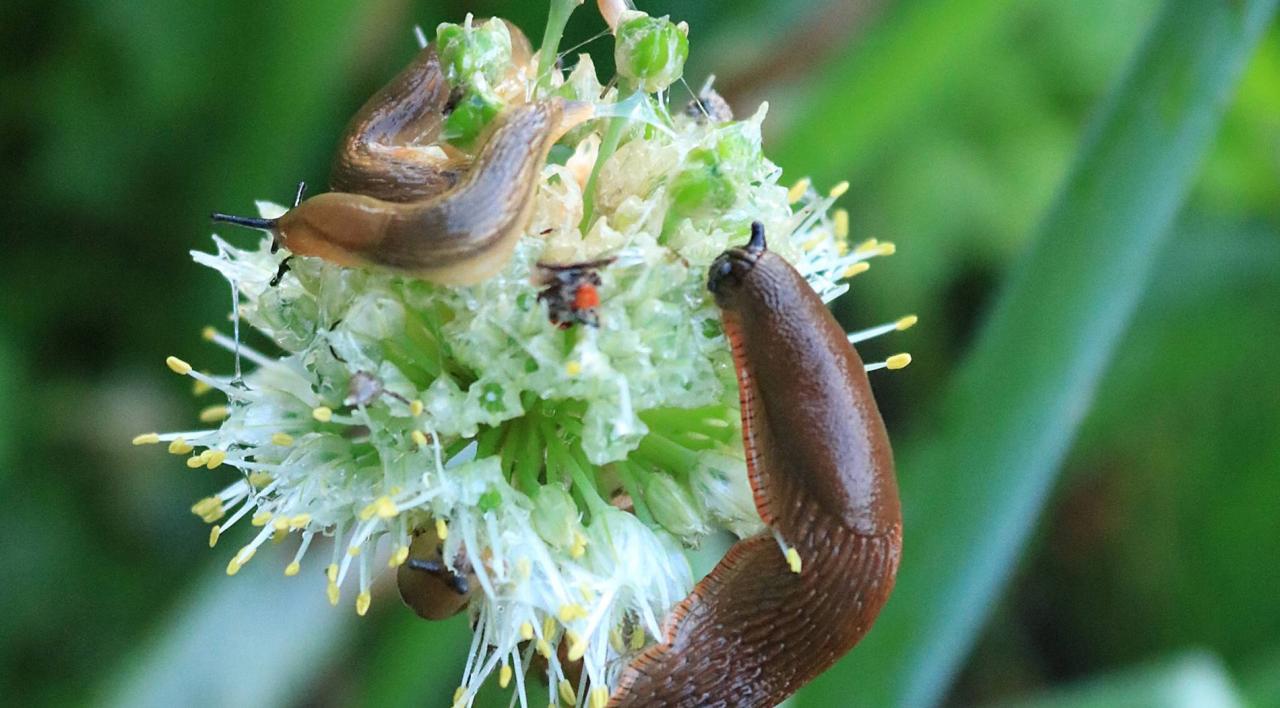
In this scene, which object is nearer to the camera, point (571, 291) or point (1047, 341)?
point (571, 291)

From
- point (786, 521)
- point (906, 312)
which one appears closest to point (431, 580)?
point (786, 521)

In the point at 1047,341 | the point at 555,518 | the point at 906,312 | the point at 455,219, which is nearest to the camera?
the point at 455,219

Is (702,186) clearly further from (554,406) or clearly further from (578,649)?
(578,649)

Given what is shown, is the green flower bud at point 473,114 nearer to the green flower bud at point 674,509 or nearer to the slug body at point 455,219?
the slug body at point 455,219

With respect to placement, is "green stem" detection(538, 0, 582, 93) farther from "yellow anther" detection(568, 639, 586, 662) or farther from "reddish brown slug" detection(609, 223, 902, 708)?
"yellow anther" detection(568, 639, 586, 662)

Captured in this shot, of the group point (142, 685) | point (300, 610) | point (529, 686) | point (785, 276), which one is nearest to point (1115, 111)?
point (785, 276)

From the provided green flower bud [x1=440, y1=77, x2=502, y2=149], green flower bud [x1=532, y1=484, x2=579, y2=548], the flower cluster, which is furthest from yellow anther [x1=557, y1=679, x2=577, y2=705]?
green flower bud [x1=440, y1=77, x2=502, y2=149]

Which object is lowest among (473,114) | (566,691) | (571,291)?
(566,691)
